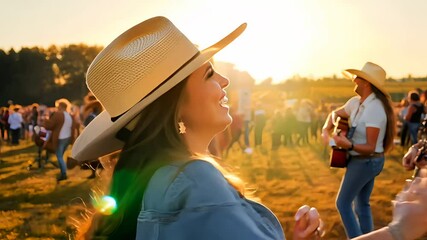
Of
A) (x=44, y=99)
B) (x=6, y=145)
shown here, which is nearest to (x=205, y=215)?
(x=6, y=145)

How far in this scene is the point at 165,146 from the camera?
5.67 ft

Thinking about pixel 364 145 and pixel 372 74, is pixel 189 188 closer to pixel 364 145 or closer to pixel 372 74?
pixel 364 145

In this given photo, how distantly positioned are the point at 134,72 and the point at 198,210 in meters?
0.47

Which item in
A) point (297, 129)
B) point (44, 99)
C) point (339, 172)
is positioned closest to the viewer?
point (339, 172)

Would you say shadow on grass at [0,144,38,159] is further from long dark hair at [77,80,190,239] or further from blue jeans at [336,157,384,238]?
long dark hair at [77,80,190,239]

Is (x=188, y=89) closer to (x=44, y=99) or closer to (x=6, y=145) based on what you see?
(x=6, y=145)

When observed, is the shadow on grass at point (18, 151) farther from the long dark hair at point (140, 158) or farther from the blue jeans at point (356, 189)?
the long dark hair at point (140, 158)

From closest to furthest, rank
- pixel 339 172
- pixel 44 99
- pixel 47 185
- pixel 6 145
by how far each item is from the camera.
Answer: pixel 47 185 → pixel 339 172 → pixel 6 145 → pixel 44 99

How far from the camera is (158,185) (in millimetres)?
1569

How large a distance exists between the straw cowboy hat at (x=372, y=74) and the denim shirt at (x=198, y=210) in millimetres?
4227

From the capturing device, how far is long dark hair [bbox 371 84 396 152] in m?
5.55

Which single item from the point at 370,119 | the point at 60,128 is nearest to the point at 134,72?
the point at 370,119

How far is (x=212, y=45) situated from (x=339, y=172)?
1249 cm

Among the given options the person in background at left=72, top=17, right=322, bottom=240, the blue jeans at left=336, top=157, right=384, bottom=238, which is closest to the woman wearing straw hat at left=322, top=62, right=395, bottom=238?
the blue jeans at left=336, top=157, right=384, bottom=238
